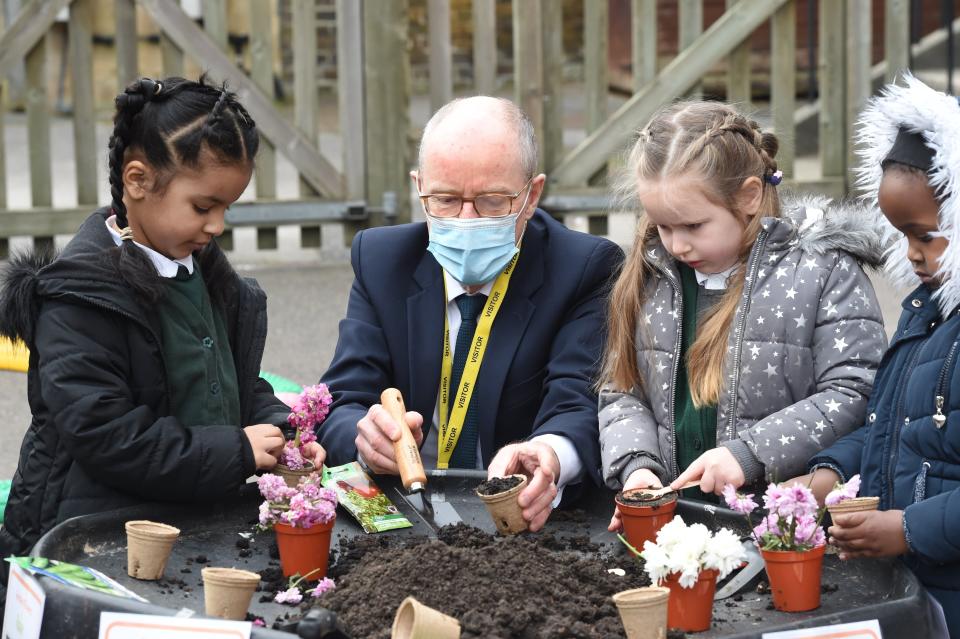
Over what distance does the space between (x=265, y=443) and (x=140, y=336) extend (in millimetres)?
314

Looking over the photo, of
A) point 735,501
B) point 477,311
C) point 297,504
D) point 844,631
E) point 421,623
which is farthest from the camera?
point 477,311

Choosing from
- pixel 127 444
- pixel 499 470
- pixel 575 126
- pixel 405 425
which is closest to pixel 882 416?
pixel 499 470

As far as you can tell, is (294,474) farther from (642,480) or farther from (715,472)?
(715,472)

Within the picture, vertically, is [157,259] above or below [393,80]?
below

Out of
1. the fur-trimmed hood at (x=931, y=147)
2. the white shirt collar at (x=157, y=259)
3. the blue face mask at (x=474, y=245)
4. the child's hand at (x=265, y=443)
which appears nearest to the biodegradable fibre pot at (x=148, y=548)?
the child's hand at (x=265, y=443)

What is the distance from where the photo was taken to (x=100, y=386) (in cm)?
256

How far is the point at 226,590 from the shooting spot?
6.73ft

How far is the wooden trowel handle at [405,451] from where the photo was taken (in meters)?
2.57

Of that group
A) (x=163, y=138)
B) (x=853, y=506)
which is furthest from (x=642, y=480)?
(x=163, y=138)

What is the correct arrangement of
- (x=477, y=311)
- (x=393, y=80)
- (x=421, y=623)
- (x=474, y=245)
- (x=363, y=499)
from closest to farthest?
1. (x=421, y=623)
2. (x=363, y=499)
3. (x=474, y=245)
4. (x=477, y=311)
5. (x=393, y=80)

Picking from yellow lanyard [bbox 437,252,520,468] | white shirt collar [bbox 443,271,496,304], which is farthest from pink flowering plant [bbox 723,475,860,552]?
white shirt collar [bbox 443,271,496,304]

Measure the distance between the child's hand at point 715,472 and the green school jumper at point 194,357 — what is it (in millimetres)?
934

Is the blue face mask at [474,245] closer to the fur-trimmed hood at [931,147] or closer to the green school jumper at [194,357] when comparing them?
the green school jumper at [194,357]

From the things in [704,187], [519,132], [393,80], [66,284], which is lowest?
[66,284]
